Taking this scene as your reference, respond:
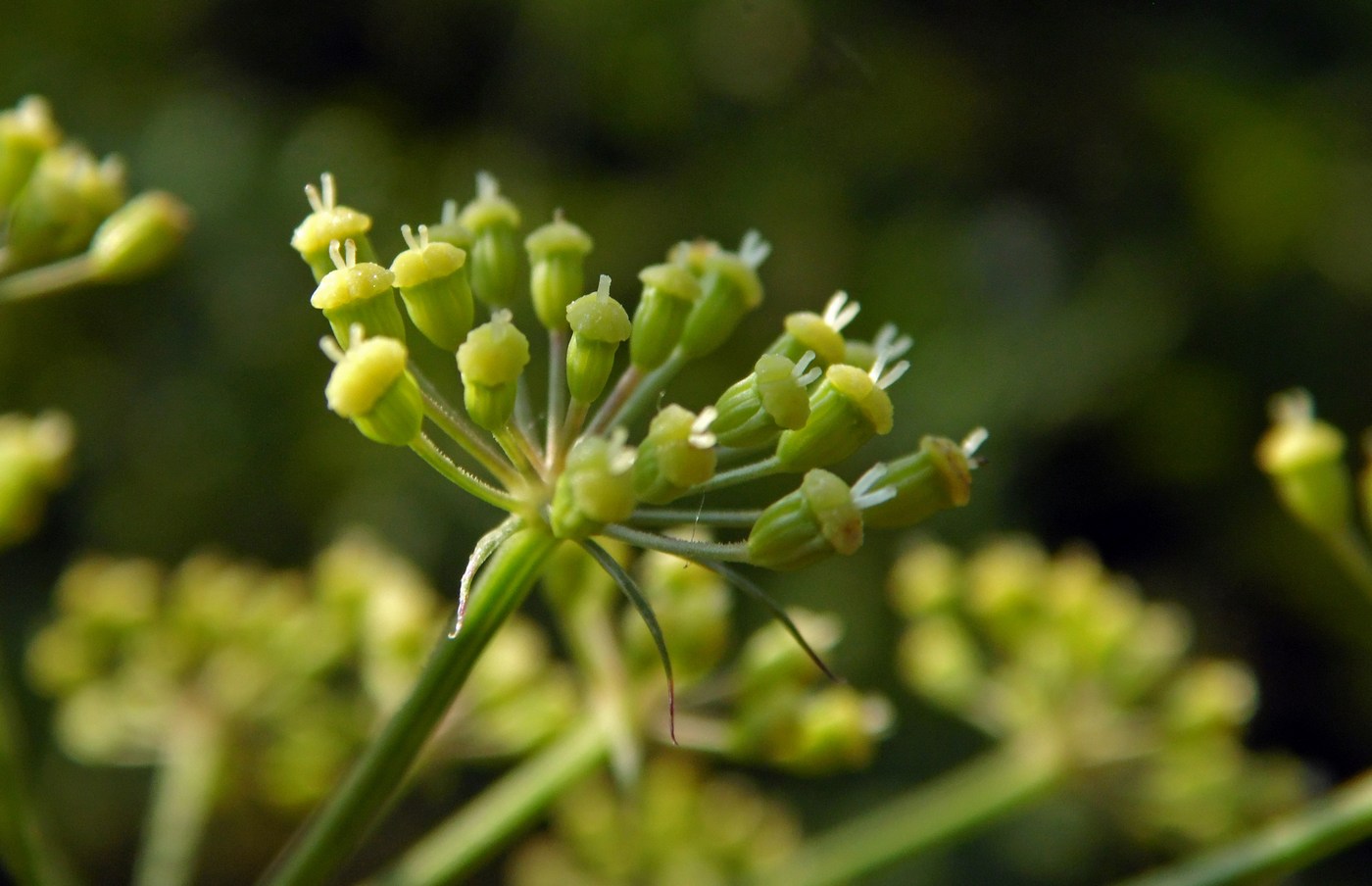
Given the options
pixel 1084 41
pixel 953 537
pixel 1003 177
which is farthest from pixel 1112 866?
pixel 1084 41

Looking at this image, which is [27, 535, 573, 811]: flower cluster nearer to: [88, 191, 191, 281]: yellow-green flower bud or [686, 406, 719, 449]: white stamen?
[88, 191, 191, 281]: yellow-green flower bud

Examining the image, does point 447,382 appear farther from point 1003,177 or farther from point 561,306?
point 561,306

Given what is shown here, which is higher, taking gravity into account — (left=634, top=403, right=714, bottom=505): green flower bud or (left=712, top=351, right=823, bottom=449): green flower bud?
(left=712, top=351, right=823, bottom=449): green flower bud

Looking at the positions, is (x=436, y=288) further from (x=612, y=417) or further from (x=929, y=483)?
(x=929, y=483)

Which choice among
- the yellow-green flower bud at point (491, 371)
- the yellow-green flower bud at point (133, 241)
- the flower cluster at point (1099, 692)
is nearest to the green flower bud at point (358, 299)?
the yellow-green flower bud at point (491, 371)

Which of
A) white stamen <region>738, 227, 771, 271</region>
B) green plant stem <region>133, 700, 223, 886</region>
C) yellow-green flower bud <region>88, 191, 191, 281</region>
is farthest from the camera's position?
green plant stem <region>133, 700, 223, 886</region>

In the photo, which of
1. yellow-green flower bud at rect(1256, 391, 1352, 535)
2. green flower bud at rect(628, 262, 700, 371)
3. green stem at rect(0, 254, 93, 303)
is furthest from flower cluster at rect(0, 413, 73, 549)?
yellow-green flower bud at rect(1256, 391, 1352, 535)

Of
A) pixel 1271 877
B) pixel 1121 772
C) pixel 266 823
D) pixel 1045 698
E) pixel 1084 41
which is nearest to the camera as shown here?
pixel 1271 877
